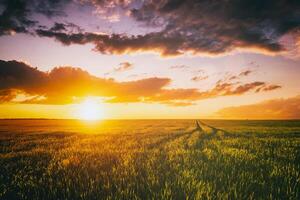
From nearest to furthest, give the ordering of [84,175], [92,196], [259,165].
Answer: [92,196] → [84,175] → [259,165]

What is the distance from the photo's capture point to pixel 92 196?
4.58 metres

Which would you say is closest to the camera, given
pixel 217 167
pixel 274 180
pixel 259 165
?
pixel 274 180

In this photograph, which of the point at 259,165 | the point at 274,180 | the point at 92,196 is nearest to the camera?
the point at 92,196

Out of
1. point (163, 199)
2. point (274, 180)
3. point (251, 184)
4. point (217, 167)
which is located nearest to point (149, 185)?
point (163, 199)

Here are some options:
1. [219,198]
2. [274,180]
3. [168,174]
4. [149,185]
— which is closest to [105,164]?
[168,174]

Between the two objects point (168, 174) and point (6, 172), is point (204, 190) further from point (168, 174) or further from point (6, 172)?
point (6, 172)

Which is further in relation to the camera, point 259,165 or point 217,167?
point 259,165

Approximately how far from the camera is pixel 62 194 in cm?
479

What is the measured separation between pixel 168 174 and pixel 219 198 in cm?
195

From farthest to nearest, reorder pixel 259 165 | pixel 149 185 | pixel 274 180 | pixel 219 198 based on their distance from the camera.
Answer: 1. pixel 259 165
2. pixel 274 180
3. pixel 149 185
4. pixel 219 198

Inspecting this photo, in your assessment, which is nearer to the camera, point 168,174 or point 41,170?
point 168,174

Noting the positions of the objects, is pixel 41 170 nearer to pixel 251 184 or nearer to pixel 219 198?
pixel 219 198

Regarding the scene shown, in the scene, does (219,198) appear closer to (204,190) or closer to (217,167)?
(204,190)

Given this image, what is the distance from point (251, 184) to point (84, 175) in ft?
13.7
